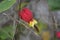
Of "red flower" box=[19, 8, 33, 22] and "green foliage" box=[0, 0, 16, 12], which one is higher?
"green foliage" box=[0, 0, 16, 12]

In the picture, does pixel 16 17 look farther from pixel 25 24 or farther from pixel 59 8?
pixel 59 8

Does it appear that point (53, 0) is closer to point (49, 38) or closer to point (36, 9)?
point (36, 9)

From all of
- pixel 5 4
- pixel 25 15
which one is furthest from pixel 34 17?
pixel 5 4

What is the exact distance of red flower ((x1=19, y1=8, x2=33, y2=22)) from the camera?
59.1 inches

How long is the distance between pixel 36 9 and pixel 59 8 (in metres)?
0.15

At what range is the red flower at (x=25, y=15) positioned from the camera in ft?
4.92

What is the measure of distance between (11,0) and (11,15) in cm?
10

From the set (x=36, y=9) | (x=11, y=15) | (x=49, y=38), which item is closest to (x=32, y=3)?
(x=36, y=9)

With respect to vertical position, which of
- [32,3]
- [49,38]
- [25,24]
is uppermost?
[32,3]

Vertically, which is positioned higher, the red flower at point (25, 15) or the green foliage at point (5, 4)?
the green foliage at point (5, 4)

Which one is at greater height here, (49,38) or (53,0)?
(53,0)

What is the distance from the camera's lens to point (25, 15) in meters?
1.50

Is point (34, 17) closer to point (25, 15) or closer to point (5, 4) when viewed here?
point (25, 15)

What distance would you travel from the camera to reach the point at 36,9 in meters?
1.53
